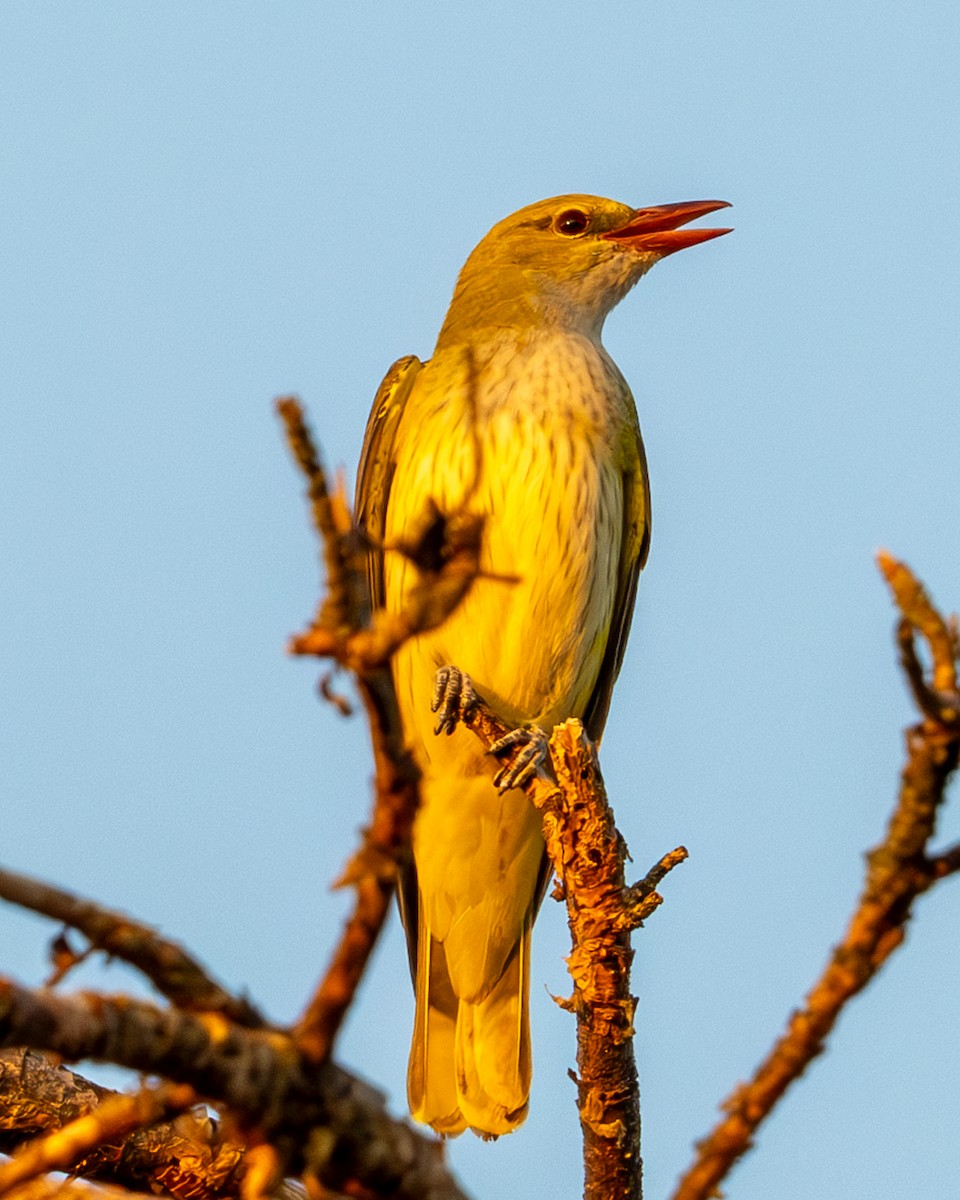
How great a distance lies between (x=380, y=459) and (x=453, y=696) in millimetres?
1295

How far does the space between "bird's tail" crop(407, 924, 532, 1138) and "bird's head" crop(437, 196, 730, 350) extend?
91.3 inches

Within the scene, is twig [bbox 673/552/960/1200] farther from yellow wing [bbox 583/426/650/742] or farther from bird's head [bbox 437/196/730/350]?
A: bird's head [bbox 437/196/730/350]

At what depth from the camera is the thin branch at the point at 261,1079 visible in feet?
5.29

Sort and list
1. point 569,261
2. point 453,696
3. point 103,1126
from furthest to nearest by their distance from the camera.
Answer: point 569,261
point 453,696
point 103,1126

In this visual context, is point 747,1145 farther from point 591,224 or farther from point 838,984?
point 591,224

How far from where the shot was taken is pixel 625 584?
228 inches

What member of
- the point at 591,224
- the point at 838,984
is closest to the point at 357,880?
the point at 838,984

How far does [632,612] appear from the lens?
5941 mm

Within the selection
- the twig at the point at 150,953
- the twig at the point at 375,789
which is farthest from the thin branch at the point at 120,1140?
the twig at the point at 375,789

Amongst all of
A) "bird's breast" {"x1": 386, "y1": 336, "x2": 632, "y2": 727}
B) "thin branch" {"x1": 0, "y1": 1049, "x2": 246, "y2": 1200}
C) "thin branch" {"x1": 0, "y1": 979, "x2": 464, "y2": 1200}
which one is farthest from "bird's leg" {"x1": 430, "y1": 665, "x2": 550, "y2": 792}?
"thin branch" {"x1": 0, "y1": 979, "x2": 464, "y2": 1200}

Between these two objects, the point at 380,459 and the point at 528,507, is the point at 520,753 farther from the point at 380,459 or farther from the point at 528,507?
the point at 380,459

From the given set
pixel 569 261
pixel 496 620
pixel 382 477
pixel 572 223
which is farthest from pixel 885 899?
pixel 572 223

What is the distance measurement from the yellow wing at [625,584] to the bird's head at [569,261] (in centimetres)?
74

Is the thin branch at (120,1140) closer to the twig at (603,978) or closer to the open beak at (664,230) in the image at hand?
the twig at (603,978)
